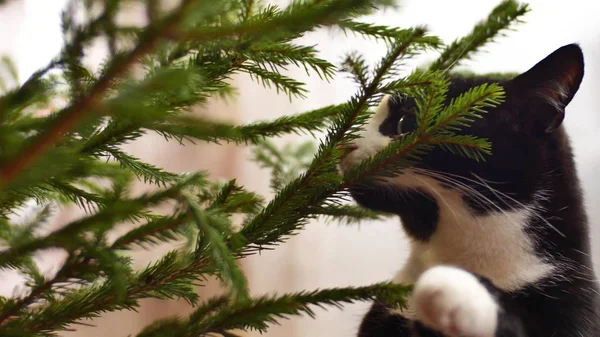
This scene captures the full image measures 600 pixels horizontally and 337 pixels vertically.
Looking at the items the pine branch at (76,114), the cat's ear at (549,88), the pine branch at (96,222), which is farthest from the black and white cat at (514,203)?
the pine branch at (76,114)

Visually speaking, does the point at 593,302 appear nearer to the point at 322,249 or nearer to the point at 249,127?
the point at 249,127

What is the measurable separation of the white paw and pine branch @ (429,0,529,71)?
21 centimetres

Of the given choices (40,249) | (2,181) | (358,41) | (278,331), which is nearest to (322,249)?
(278,331)

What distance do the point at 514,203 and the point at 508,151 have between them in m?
0.06

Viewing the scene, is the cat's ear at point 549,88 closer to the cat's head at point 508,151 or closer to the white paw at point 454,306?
the cat's head at point 508,151

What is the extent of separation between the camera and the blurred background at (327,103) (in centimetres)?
80

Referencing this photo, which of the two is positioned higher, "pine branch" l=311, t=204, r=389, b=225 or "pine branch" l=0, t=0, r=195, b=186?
"pine branch" l=0, t=0, r=195, b=186

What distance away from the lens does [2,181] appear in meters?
0.19

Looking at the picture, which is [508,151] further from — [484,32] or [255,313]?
[255,313]

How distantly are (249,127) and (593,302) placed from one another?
1.32 ft

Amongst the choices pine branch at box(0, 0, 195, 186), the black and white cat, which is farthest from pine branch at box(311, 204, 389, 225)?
pine branch at box(0, 0, 195, 186)

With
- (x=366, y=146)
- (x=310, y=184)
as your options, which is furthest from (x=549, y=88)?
(x=310, y=184)

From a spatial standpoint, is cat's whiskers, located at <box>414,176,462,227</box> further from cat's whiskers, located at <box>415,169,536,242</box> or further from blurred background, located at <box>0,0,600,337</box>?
blurred background, located at <box>0,0,600,337</box>

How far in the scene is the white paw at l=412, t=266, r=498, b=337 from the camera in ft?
1.44
